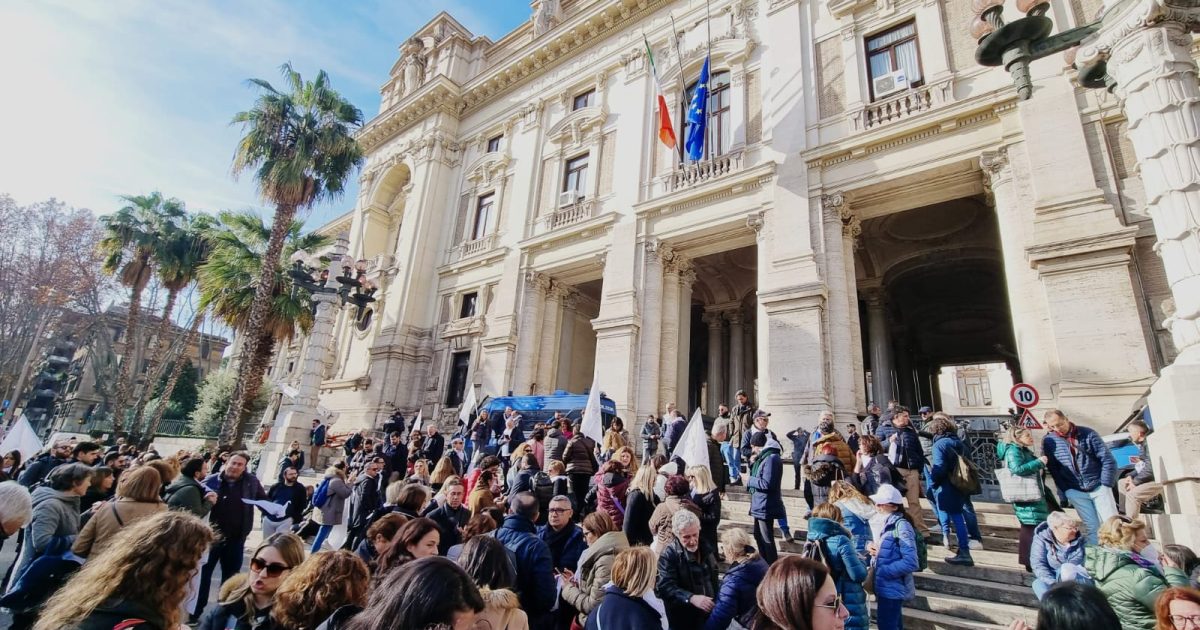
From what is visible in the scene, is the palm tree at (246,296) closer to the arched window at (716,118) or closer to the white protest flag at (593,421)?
the white protest flag at (593,421)

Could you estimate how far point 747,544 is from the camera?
11.0 feet

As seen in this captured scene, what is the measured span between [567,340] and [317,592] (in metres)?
16.4

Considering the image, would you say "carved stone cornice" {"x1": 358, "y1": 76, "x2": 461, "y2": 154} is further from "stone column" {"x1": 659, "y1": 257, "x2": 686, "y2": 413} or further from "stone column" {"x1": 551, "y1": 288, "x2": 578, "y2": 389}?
"stone column" {"x1": 659, "y1": 257, "x2": 686, "y2": 413}

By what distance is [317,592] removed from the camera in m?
2.19

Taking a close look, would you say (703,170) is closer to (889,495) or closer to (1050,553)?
(889,495)

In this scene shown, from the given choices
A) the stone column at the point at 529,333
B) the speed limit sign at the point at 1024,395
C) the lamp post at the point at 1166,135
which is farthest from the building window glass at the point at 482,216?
the lamp post at the point at 1166,135

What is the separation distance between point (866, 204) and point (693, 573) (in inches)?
477

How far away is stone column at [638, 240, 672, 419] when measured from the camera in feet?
45.8

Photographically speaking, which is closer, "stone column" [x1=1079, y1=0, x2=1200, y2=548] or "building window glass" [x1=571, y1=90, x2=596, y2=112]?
"stone column" [x1=1079, y1=0, x2=1200, y2=548]

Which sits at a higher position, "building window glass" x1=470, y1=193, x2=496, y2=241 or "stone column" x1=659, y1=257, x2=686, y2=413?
"building window glass" x1=470, y1=193, x2=496, y2=241

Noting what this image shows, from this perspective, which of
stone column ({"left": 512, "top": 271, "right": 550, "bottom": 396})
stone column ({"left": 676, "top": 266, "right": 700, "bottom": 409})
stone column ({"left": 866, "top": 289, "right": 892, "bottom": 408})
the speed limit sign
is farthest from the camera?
stone column ({"left": 512, "top": 271, "right": 550, "bottom": 396})

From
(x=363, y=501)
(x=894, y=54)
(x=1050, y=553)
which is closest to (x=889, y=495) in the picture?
(x=1050, y=553)

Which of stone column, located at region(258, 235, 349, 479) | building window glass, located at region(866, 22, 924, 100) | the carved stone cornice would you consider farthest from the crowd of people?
the carved stone cornice

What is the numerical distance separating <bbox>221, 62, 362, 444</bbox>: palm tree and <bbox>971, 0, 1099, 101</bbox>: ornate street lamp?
716 inches
